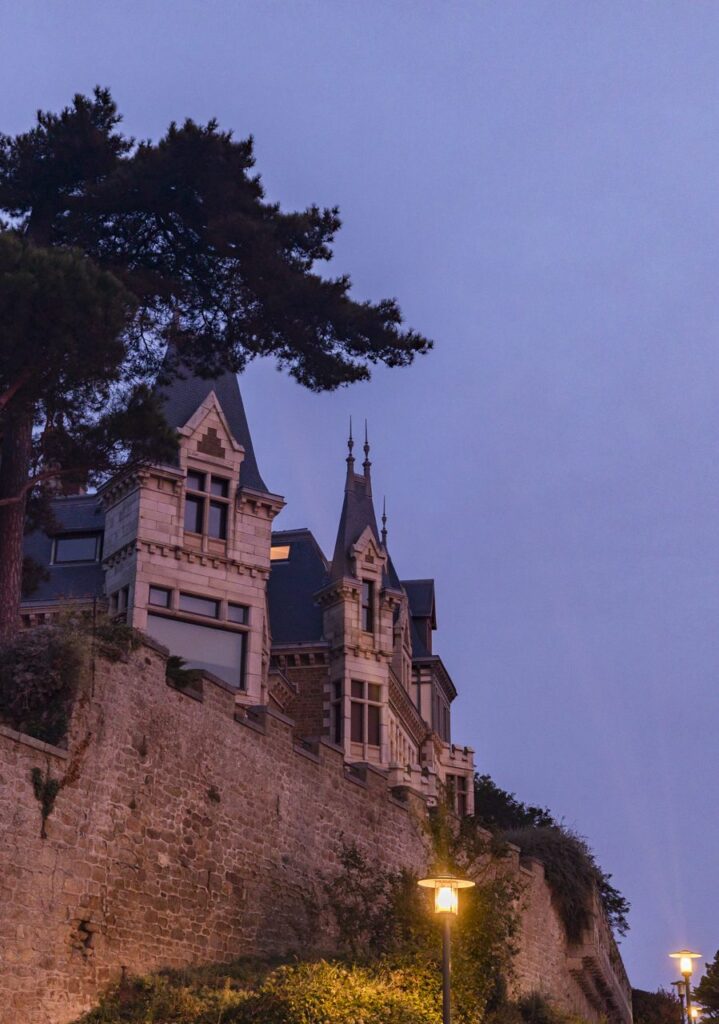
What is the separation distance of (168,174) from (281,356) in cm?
399

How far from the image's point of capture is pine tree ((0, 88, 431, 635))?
25692 mm

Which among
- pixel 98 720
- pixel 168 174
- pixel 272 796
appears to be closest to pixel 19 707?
pixel 98 720

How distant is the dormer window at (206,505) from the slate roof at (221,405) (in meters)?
0.89

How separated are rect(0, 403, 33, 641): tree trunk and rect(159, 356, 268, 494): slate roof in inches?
488

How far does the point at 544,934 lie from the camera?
3694 centimetres

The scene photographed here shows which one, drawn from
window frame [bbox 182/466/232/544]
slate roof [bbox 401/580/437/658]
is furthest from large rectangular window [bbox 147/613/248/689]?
slate roof [bbox 401/580/437/658]

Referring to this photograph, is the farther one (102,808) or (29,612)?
(29,612)

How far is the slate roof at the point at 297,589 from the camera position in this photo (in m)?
43.4

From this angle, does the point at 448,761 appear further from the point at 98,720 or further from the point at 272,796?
the point at 98,720

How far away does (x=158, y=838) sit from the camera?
22.0 m

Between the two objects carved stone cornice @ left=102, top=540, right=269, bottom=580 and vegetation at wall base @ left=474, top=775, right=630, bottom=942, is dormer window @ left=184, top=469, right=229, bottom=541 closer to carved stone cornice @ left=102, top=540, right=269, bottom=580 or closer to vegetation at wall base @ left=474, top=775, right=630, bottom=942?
carved stone cornice @ left=102, top=540, right=269, bottom=580

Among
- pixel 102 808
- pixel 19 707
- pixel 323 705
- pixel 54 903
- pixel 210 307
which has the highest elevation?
pixel 210 307

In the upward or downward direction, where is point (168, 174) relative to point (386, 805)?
upward

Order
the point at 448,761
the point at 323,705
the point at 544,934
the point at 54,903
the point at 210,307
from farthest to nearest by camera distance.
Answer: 1. the point at 448,761
2. the point at 323,705
3. the point at 544,934
4. the point at 210,307
5. the point at 54,903
